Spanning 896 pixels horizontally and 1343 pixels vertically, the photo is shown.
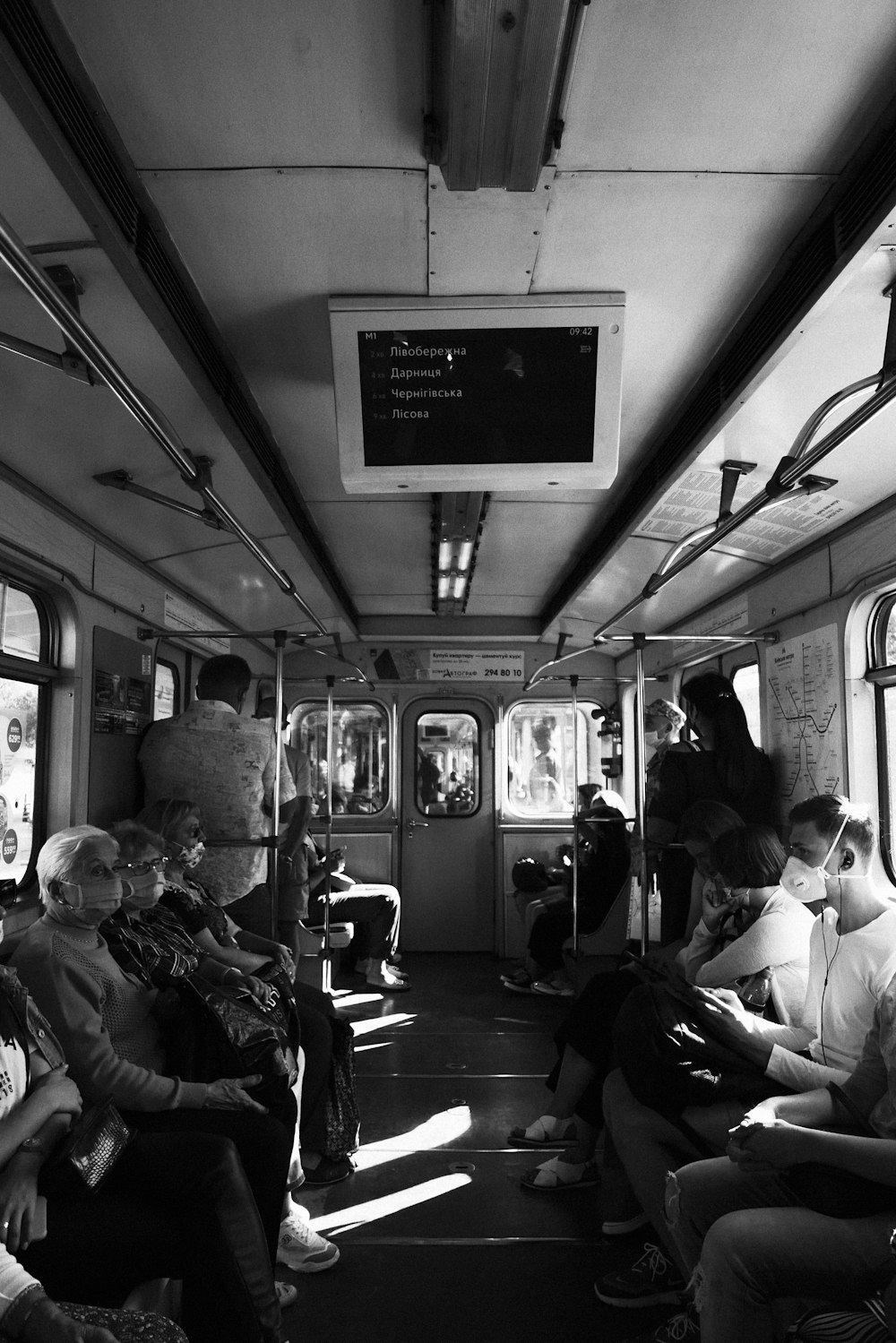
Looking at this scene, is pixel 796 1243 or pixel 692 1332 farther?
pixel 692 1332

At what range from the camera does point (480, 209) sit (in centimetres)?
214

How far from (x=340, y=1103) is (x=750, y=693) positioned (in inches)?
127

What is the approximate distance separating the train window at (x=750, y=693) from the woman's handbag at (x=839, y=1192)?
332 centimetres

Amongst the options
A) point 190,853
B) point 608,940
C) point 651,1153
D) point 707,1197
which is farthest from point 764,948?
point 608,940

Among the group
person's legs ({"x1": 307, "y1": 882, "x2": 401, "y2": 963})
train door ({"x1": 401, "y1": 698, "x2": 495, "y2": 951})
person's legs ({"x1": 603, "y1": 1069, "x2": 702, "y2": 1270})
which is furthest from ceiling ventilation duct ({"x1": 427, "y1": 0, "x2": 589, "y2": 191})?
train door ({"x1": 401, "y1": 698, "x2": 495, "y2": 951})

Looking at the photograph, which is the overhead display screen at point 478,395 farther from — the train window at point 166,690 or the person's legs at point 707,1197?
the train window at point 166,690

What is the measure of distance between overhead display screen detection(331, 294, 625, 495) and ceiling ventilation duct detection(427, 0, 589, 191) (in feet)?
1.93

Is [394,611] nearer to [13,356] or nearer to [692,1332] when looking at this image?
[13,356]

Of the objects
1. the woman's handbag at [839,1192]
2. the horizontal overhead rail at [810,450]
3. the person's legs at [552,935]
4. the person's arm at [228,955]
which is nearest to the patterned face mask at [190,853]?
the person's arm at [228,955]

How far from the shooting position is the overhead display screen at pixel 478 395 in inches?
103

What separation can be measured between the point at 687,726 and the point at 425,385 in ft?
13.5

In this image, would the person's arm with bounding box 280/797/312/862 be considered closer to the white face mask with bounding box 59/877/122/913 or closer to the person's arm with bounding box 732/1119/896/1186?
the white face mask with bounding box 59/877/122/913

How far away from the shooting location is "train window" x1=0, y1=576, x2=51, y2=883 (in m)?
3.60

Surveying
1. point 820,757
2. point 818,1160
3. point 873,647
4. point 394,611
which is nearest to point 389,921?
point 394,611
